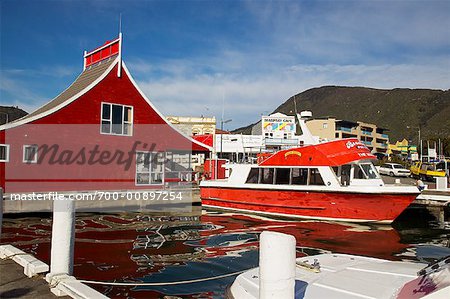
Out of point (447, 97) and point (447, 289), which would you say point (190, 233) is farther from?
point (447, 97)

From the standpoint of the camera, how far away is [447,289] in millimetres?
3219

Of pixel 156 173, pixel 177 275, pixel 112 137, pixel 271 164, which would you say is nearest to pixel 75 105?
pixel 112 137

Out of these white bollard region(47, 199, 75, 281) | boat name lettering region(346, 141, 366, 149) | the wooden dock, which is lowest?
the wooden dock

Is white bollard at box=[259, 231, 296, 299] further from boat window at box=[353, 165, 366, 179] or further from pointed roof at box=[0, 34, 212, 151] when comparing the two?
pointed roof at box=[0, 34, 212, 151]

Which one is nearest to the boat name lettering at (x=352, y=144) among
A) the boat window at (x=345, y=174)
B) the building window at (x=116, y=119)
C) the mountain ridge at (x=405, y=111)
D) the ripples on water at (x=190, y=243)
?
the boat window at (x=345, y=174)

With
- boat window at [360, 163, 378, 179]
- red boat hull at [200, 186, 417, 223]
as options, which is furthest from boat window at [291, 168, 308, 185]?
boat window at [360, 163, 378, 179]

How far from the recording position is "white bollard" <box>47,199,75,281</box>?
17.8ft

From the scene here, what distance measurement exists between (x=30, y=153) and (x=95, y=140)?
3144 millimetres

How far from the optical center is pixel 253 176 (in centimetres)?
1830

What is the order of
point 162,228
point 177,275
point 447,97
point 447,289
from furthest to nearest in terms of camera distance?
point 447,97, point 162,228, point 177,275, point 447,289

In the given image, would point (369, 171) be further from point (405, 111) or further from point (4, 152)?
point (405, 111)

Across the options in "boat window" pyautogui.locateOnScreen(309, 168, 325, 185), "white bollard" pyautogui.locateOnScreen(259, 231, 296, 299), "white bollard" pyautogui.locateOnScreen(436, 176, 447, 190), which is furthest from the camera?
"white bollard" pyautogui.locateOnScreen(436, 176, 447, 190)

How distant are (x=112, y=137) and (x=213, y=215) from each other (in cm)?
687

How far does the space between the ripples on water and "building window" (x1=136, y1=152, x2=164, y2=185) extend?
477 cm
